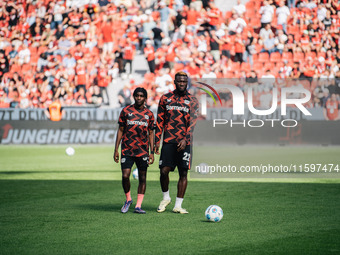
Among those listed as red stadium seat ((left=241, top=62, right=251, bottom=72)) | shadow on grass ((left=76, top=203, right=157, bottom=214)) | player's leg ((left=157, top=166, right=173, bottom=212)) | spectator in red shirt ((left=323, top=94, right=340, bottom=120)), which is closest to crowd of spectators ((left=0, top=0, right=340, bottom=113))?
red stadium seat ((left=241, top=62, right=251, bottom=72))

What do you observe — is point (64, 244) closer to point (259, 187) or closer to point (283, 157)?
point (259, 187)

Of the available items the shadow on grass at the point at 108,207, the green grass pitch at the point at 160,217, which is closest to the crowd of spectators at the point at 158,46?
the green grass pitch at the point at 160,217

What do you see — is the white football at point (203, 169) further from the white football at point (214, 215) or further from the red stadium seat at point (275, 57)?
the red stadium seat at point (275, 57)

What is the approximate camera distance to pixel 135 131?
970 centimetres

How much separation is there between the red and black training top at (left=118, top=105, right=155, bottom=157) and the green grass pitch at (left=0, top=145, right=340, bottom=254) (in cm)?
99

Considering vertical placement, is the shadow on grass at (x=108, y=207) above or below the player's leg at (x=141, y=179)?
below

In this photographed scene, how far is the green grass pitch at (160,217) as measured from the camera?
23.3 feet

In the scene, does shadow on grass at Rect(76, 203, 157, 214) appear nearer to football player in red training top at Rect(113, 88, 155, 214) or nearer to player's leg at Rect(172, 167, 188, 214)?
football player in red training top at Rect(113, 88, 155, 214)

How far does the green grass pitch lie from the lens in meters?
7.10

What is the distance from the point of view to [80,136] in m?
27.2

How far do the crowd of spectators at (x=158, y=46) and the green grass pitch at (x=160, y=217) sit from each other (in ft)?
41.0

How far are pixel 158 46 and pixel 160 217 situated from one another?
70.2 ft

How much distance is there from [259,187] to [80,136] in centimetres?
1485

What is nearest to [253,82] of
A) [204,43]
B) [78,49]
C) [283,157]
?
[204,43]
